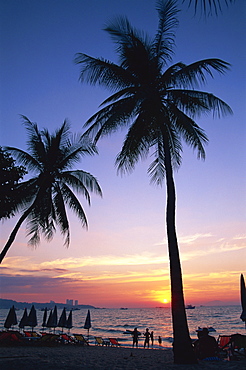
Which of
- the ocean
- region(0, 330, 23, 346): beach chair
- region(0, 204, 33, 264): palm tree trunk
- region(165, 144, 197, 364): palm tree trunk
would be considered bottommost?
the ocean

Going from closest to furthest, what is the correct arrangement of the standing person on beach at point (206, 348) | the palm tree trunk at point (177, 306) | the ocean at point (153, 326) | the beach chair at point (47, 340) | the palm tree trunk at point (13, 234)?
the palm tree trunk at point (177, 306), the standing person on beach at point (206, 348), the palm tree trunk at point (13, 234), the beach chair at point (47, 340), the ocean at point (153, 326)

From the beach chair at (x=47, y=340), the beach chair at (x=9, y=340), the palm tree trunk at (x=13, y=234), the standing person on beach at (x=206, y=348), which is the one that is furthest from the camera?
the beach chair at (x=47, y=340)

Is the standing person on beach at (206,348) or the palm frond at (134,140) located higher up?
the palm frond at (134,140)

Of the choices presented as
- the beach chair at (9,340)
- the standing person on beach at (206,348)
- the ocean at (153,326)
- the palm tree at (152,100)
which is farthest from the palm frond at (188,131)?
the ocean at (153,326)

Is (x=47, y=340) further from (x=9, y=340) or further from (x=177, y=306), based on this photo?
(x=177, y=306)

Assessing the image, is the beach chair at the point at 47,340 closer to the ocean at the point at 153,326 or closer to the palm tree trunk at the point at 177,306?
the palm tree trunk at the point at 177,306

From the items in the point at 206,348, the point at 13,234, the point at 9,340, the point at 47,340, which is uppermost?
the point at 13,234

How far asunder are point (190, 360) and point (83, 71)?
11787 millimetres

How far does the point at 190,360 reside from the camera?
9961 mm

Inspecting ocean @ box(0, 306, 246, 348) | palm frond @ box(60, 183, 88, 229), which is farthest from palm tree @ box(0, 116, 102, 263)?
ocean @ box(0, 306, 246, 348)

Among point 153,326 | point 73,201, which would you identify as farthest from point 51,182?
point 153,326

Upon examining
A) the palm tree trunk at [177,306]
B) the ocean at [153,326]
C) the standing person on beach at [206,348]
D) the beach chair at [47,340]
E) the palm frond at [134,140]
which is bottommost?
the ocean at [153,326]

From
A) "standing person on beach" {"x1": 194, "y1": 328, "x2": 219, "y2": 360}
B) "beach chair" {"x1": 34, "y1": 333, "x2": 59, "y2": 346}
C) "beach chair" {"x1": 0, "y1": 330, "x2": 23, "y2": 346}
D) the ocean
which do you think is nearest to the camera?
"standing person on beach" {"x1": 194, "y1": 328, "x2": 219, "y2": 360}

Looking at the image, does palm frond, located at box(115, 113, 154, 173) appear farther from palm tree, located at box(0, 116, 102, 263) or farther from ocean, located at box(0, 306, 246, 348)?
ocean, located at box(0, 306, 246, 348)
